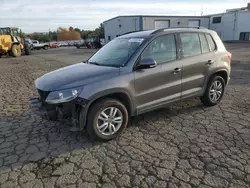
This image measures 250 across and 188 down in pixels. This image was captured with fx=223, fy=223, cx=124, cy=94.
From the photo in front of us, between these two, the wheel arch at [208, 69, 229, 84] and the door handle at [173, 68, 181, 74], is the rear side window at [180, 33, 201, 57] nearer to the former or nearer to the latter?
the door handle at [173, 68, 181, 74]

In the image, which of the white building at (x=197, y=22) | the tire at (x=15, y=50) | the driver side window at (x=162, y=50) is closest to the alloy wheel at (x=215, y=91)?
the driver side window at (x=162, y=50)

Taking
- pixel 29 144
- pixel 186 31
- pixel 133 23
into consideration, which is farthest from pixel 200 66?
pixel 133 23

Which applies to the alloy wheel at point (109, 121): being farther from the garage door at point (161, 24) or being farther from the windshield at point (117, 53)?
the garage door at point (161, 24)

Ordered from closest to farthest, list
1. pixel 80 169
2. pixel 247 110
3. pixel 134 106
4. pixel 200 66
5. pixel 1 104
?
pixel 80 169 < pixel 134 106 < pixel 200 66 < pixel 247 110 < pixel 1 104

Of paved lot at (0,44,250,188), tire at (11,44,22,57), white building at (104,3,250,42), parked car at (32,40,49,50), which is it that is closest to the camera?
paved lot at (0,44,250,188)

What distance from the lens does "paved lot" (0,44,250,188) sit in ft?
9.27

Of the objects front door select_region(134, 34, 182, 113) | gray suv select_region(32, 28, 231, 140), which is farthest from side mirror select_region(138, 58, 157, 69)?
front door select_region(134, 34, 182, 113)

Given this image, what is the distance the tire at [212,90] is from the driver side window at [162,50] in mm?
1342

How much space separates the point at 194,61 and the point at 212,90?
1.04m

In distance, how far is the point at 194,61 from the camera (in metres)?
4.54

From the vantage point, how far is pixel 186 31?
179 inches

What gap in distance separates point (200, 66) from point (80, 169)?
3159mm

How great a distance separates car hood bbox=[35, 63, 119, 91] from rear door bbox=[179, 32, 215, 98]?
1.58 m

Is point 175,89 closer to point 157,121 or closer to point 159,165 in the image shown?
point 157,121
